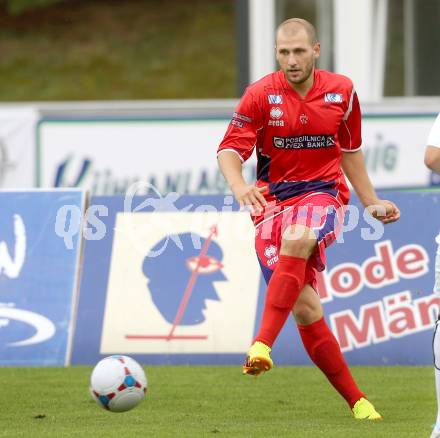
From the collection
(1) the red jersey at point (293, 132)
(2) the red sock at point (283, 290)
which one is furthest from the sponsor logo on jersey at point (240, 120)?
(2) the red sock at point (283, 290)

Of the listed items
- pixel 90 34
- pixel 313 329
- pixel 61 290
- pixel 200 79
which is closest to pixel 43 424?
pixel 313 329

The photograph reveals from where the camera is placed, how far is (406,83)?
17656 millimetres

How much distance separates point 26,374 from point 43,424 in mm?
2264

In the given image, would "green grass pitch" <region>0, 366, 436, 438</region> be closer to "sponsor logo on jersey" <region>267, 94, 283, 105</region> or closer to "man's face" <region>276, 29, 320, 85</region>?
"sponsor logo on jersey" <region>267, 94, 283, 105</region>

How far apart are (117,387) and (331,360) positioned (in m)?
1.24

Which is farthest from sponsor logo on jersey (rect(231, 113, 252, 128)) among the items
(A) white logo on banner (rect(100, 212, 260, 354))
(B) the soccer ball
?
(A) white logo on banner (rect(100, 212, 260, 354))

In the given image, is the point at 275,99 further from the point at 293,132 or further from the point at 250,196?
the point at 250,196

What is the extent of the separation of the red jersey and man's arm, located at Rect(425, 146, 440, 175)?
1450 millimetres

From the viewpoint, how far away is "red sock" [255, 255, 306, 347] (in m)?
7.68

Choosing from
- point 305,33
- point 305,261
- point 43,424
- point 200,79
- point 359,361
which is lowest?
point 200,79

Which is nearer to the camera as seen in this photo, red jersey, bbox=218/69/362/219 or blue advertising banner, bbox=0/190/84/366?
red jersey, bbox=218/69/362/219

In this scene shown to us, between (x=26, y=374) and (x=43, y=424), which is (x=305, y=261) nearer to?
(x=43, y=424)

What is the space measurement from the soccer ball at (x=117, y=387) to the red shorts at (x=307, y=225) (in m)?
1.02

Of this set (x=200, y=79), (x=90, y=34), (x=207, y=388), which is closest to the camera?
(x=207, y=388)
